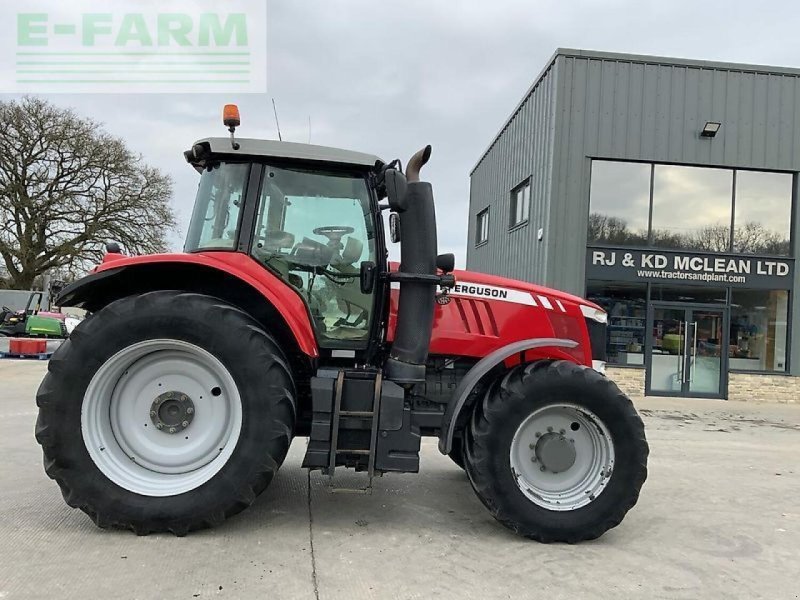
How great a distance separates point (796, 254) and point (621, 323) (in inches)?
155

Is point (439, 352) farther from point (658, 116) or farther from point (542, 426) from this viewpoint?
point (658, 116)

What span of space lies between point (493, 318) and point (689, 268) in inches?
387

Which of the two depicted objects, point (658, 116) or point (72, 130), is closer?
point (658, 116)

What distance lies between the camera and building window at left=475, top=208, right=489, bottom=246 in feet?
60.8

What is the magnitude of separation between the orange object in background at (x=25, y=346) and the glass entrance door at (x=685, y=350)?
15.3 meters

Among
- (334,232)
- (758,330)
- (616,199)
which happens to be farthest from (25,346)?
(758,330)

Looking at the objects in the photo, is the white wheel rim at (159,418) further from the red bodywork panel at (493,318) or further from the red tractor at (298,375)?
the red bodywork panel at (493,318)

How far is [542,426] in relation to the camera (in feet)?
12.7

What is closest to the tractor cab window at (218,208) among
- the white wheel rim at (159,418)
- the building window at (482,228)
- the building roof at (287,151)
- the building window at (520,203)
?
the building roof at (287,151)

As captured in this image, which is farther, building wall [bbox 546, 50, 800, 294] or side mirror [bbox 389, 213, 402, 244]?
building wall [bbox 546, 50, 800, 294]

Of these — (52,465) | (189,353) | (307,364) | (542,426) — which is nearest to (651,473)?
(542,426)

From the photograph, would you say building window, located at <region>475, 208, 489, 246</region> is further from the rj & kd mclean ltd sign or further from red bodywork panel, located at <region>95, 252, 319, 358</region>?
red bodywork panel, located at <region>95, 252, 319, 358</region>

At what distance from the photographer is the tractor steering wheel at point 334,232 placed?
394cm

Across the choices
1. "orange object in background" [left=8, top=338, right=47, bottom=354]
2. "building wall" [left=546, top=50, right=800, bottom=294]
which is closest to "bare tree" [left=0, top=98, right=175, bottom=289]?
"orange object in background" [left=8, top=338, right=47, bottom=354]
